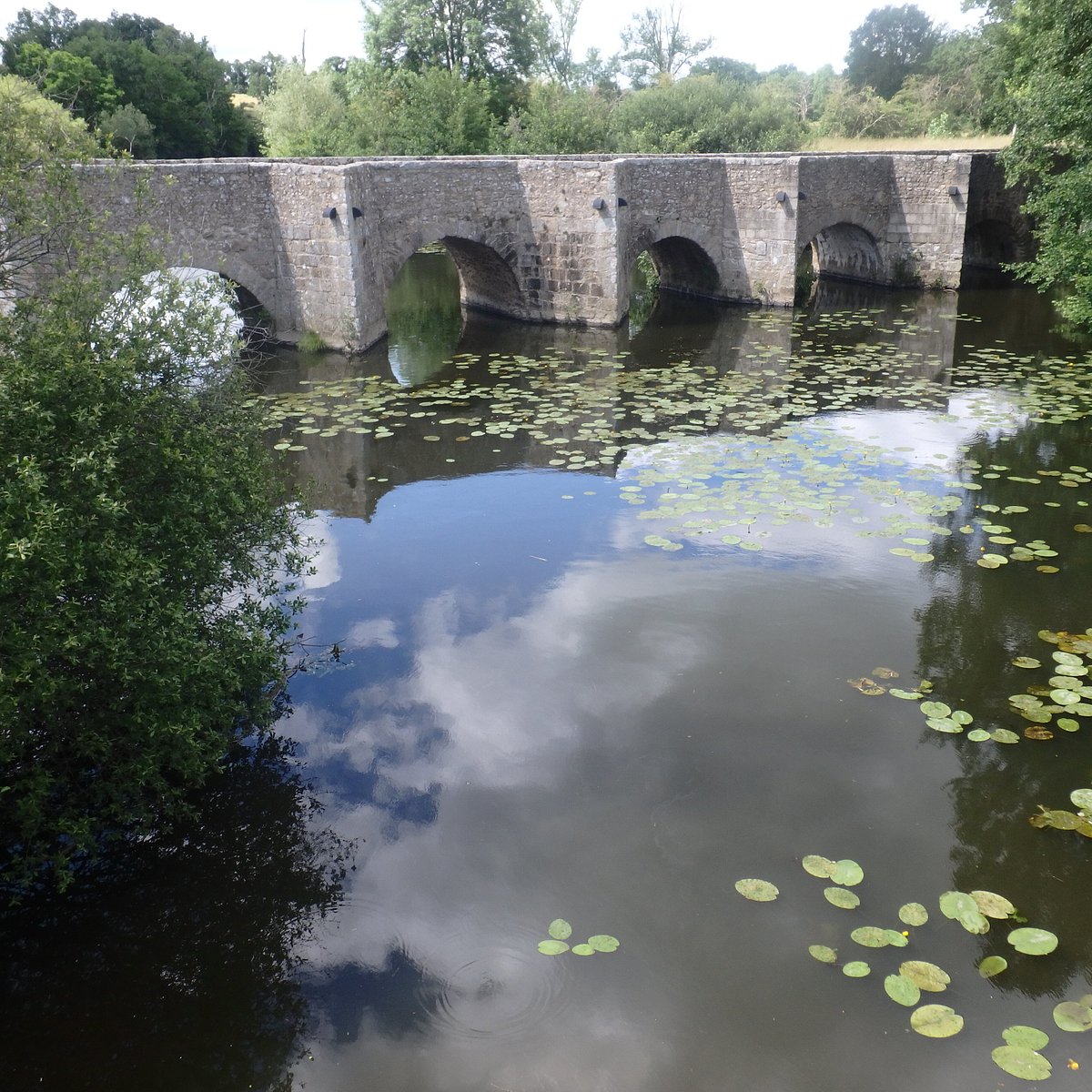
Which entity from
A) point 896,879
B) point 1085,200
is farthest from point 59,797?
point 1085,200

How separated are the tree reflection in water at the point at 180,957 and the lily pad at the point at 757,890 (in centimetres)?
165

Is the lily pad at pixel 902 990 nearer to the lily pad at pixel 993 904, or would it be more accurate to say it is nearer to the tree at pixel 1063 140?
the lily pad at pixel 993 904

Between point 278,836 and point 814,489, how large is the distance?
5076 millimetres

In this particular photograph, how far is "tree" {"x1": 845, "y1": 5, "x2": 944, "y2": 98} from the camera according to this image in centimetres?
5088

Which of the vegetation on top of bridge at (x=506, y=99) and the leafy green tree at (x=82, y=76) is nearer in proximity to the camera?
the vegetation on top of bridge at (x=506, y=99)

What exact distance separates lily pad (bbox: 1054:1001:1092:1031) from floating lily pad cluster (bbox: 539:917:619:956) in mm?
1503

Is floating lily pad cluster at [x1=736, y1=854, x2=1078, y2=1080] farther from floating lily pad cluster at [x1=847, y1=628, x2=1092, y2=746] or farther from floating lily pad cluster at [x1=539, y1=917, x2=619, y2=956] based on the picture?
floating lily pad cluster at [x1=847, y1=628, x2=1092, y2=746]

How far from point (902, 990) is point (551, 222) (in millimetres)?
12695

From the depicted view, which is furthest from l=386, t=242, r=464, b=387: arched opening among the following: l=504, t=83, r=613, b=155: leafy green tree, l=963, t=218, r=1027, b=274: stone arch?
l=963, t=218, r=1027, b=274: stone arch

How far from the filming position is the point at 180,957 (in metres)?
3.59

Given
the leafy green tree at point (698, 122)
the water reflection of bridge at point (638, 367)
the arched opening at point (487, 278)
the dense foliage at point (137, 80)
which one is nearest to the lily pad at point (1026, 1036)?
the water reflection of bridge at point (638, 367)

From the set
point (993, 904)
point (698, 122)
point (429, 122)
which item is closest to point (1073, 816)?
point (993, 904)

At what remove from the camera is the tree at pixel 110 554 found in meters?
3.53

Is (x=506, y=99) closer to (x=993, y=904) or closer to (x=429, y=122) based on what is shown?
(x=429, y=122)
